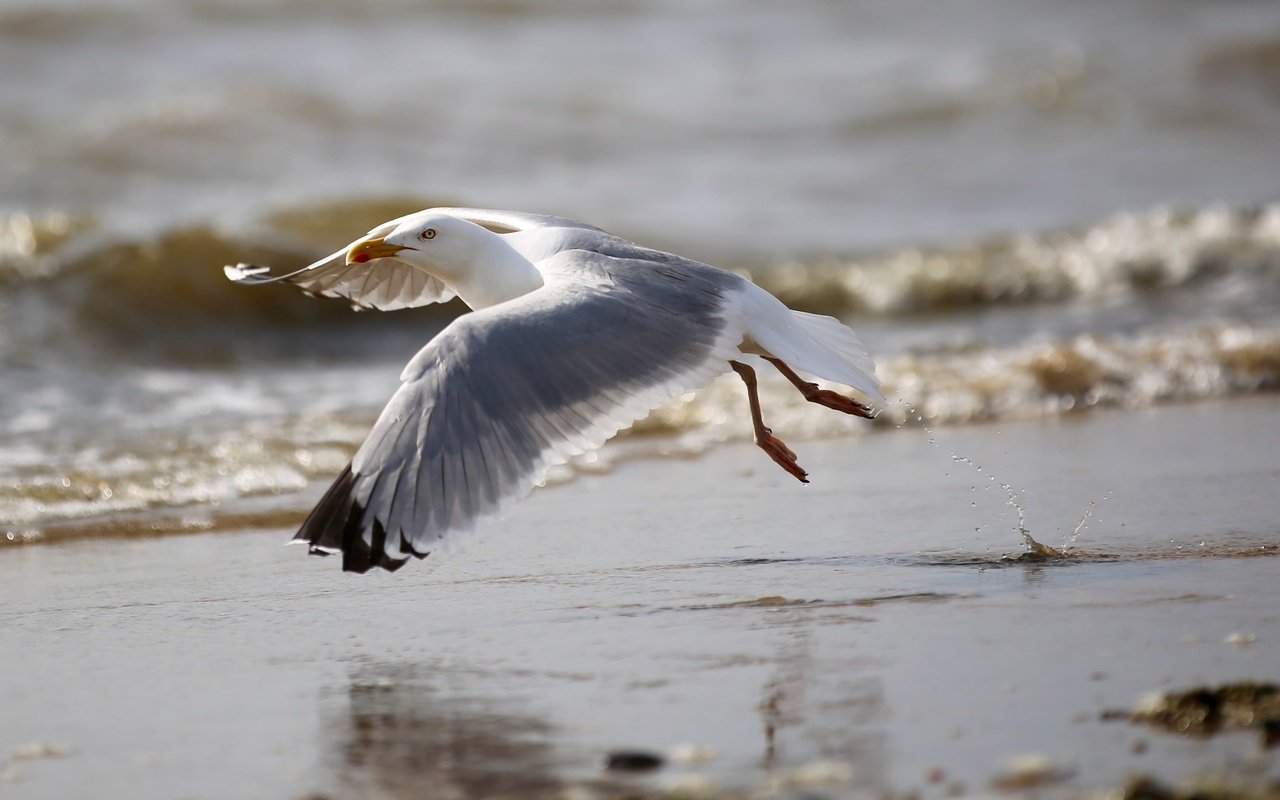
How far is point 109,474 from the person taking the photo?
6.46 metres

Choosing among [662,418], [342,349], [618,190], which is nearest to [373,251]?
[662,418]

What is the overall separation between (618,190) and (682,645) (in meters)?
10.5

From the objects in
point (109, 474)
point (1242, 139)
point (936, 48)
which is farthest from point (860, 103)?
point (109, 474)

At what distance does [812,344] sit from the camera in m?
5.13

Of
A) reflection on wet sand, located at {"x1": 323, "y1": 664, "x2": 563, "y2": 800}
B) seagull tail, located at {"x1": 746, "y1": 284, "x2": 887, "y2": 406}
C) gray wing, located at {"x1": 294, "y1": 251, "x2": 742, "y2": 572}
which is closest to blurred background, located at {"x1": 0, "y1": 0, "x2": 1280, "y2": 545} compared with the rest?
gray wing, located at {"x1": 294, "y1": 251, "x2": 742, "y2": 572}

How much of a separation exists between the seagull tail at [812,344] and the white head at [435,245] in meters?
0.95

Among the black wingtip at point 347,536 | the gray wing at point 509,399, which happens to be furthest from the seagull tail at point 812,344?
the black wingtip at point 347,536

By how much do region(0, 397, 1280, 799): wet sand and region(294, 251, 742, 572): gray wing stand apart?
34 centimetres

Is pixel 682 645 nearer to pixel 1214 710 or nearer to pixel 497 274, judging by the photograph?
pixel 1214 710

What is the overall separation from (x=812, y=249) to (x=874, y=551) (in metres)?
8.09

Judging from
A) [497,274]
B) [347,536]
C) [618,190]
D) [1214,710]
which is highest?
[618,190]

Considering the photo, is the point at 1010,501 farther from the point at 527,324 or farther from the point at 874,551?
the point at 527,324

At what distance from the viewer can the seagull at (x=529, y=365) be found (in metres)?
Result: 4.08

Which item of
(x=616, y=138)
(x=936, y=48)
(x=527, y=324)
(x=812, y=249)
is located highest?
(x=936, y=48)
